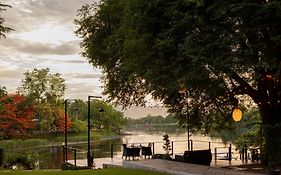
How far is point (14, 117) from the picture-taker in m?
40.1

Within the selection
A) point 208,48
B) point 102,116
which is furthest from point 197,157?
point 102,116

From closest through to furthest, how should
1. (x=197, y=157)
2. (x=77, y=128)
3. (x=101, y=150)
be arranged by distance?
(x=197, y=157) < (x=101, y=150) < (x=77, y=128)

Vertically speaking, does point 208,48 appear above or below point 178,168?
above

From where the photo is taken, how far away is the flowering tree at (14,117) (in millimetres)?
37019

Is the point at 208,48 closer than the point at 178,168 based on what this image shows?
Yes

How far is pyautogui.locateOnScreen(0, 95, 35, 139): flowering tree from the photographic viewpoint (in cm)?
3702

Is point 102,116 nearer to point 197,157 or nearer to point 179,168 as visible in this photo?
point 197,157

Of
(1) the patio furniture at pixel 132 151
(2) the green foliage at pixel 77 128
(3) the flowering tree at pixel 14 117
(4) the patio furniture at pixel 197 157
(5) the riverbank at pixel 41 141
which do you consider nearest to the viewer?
(4) the patio furniture at pixel 197 157

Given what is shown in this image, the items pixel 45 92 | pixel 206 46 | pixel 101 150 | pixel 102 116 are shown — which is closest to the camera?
pixel 206 46

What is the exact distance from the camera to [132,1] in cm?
1680

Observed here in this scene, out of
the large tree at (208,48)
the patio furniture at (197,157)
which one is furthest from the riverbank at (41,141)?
the large tree at (208,48)

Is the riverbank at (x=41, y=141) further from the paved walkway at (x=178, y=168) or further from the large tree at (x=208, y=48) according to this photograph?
the large tree at (x=208, y=48)

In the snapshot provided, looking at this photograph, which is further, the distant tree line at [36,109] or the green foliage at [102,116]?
the green foliage at [102,116]

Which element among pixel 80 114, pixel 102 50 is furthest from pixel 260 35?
pixel 80 114
